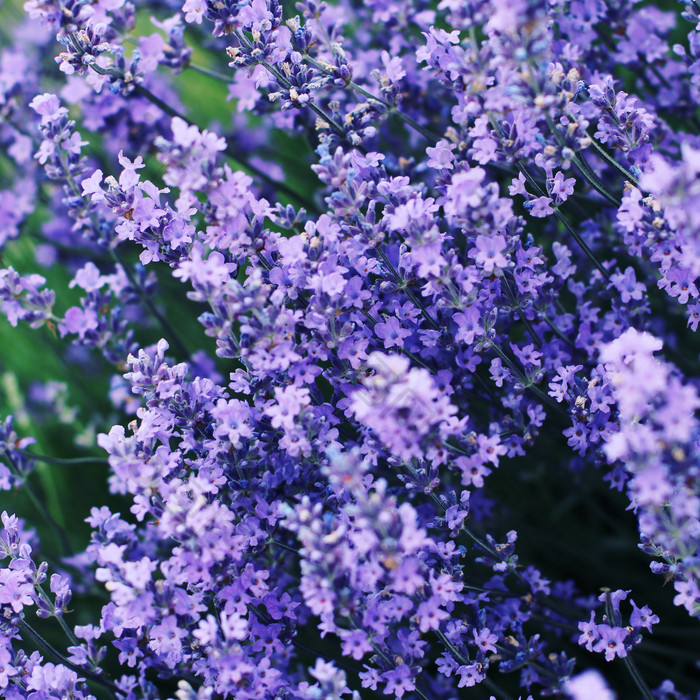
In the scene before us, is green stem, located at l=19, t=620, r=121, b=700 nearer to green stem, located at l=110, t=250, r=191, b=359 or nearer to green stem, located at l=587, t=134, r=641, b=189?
green stem, located at l=110, t=250, r=191, b=359

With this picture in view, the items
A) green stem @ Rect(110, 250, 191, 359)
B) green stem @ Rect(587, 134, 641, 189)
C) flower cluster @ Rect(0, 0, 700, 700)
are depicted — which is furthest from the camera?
green stem @ Rect(110, 250, 191, 359)

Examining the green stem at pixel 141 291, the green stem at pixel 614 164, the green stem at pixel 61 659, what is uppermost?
the green stem at pixel 141 291

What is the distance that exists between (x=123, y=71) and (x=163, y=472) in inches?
34.7

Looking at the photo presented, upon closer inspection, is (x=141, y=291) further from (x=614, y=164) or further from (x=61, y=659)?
(x=614, y=164)

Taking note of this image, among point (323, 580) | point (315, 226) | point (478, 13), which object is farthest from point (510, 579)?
point (478, 13)

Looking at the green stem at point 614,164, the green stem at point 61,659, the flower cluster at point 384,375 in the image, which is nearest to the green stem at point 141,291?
the flower cluster at point 384,375

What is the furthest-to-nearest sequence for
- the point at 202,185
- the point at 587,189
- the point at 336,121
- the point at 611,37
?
the point at 611,37 < the point at 587,189 < the point at 336,121 < the point at 202,185

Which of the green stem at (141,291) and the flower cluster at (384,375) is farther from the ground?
the green stem at (141,291)

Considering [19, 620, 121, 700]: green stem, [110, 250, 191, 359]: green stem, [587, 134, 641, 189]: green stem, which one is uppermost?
[110, 250, 191, 359]: green stem

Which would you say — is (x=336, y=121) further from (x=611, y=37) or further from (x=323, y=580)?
(x=323, y=580)

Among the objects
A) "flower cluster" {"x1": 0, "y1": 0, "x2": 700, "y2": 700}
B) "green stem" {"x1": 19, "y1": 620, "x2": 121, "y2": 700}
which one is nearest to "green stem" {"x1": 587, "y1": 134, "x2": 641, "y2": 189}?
"flower cluster" {"x1": 0, "y1": 0, "x2": 700, "y2": 700}

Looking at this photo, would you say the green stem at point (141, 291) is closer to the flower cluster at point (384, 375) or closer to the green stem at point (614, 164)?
the flower cluster at point (384, 375)

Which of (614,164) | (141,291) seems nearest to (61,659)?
(141,291)

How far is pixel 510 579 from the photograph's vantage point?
1756 mm
